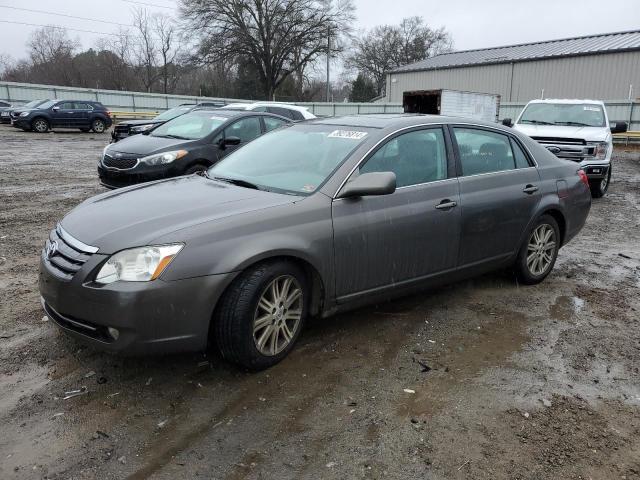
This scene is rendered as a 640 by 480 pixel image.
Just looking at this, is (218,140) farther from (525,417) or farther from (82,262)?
(525,417)

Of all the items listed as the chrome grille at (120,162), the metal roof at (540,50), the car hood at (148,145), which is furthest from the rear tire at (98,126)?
the metal roof at (540,50)

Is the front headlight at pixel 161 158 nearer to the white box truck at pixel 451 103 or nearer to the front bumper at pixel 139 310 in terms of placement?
the front bumper at pixel 139 310

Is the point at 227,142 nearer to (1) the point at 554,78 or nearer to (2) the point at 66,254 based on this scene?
(2) the point at 66,254

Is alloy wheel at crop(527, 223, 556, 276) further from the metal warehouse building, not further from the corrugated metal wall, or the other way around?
the corrugated metal wall

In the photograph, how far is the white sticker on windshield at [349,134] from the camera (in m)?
4.20

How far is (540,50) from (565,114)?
3013 cm

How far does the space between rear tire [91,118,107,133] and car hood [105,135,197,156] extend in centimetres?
1969

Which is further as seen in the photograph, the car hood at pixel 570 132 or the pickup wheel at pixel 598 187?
the pickup wheel at pixel 598 187

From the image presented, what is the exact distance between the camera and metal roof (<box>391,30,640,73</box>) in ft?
110

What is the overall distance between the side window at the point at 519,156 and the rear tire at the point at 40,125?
24.9 metres

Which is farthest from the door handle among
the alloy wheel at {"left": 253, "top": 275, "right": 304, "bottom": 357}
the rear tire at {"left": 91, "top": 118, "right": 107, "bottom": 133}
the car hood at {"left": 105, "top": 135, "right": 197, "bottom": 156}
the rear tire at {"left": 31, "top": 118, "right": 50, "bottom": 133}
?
the rear tire at {"left": 91, "top": 118, "right": 107, "bottom": 133}

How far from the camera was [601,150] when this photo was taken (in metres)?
10.5

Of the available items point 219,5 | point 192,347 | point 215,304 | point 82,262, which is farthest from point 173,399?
point 219,5

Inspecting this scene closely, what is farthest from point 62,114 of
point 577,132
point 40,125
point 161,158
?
point 577,132
